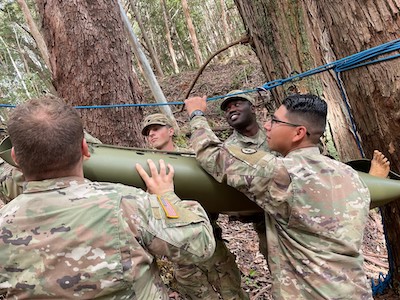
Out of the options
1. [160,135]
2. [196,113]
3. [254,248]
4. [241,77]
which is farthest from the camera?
[241,77]

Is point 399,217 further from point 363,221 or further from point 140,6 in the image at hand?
point 140,6

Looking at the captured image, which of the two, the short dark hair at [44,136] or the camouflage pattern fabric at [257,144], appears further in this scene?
the camouflage pattern fabric at [257,144]

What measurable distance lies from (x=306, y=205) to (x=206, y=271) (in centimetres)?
140

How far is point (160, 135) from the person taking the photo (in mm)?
2967

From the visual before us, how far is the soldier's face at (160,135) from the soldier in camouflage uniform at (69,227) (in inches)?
59.6

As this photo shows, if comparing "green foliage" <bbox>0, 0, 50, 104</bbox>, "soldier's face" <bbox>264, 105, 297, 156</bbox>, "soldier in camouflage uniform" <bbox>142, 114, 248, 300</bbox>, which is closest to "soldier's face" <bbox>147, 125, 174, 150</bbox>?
"soldier in camouflage uniform" <bbox>142, 114, 248, 300</bbox>

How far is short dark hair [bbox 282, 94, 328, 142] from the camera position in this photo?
1.87 metres

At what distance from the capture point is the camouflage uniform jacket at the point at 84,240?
1.30 meters

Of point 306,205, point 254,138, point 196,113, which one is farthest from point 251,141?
point 306,205

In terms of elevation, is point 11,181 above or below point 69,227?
above

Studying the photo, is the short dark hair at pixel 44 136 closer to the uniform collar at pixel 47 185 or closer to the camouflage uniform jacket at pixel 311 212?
the uniform collar at pixel 47 185

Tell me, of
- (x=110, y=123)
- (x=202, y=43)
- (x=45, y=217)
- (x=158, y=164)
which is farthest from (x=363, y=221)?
(x=202, y=43)

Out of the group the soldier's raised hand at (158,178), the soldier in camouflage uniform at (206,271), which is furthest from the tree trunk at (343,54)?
the soldier's raised hand at (158,178)

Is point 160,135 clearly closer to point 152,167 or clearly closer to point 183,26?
point 152,167
